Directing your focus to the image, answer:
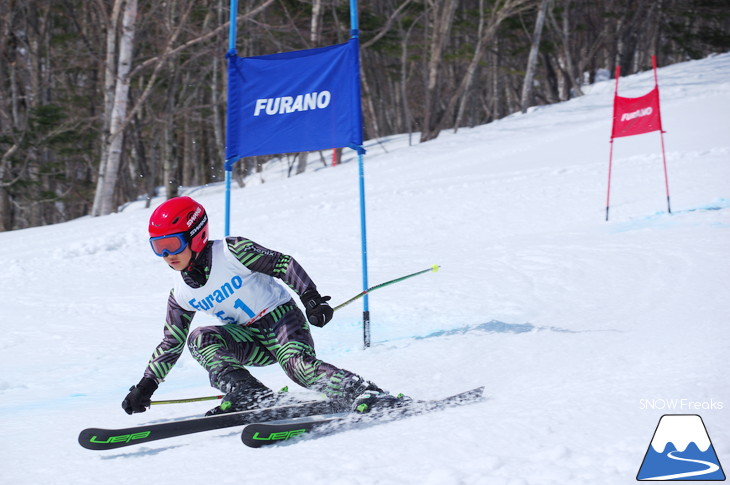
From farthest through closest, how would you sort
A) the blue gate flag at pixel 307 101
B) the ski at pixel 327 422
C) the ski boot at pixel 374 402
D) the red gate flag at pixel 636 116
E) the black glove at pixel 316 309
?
1. the red gate flag at pixel 636 116
2. the blue gate flag at pixel 307 101
3. the black glove at pixel 316 309
4. the ski boot at pixel 374 402
5. the ski at pixel 327 422

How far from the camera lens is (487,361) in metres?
4.35

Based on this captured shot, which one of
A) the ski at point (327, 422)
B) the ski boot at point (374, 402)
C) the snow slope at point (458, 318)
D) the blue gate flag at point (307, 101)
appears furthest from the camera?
the blue gate flag at point (307, 101)

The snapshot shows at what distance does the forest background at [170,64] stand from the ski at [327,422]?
11.2 m

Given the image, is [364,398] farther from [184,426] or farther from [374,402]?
[184,426]

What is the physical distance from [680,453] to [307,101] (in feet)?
12.3

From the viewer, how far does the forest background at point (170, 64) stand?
→ 1442 centimetres

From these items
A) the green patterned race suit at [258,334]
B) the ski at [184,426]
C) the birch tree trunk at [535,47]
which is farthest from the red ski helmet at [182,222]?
the birch tree trunk at [535,47]

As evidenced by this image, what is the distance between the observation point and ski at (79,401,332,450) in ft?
9.84

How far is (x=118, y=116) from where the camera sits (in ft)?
43.9

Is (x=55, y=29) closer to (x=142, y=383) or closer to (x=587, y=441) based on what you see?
(x=142, y=383)

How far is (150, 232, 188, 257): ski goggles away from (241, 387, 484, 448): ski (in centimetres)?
90

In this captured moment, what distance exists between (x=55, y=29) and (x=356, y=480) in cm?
2439
